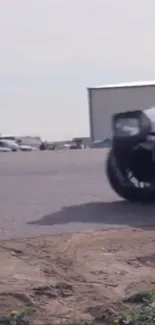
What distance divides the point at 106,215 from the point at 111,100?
26282 millimetres

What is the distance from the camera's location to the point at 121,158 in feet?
54.7

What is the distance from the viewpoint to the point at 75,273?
10688 millimetres

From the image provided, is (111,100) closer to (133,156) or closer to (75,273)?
(133,156)

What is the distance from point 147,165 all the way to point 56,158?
12.4m

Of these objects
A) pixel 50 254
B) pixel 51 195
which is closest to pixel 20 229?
pixel 50 254

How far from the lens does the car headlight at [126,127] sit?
1630cm

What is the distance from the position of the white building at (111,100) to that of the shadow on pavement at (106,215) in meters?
21.6

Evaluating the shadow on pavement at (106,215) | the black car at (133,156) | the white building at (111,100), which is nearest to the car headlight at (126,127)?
the black car at (133,156)

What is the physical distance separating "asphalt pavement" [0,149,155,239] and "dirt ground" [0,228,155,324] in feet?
3.25

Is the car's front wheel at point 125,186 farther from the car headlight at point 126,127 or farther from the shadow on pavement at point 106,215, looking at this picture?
the car headlight at point 126,127

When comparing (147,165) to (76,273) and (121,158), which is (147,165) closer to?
(121,158)

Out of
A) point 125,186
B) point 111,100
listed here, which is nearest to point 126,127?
point 125,186

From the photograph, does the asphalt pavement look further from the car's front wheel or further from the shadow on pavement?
the car's front wheel

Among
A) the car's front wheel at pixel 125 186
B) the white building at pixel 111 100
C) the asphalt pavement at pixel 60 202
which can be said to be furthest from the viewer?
the white building at pixel 111 100
